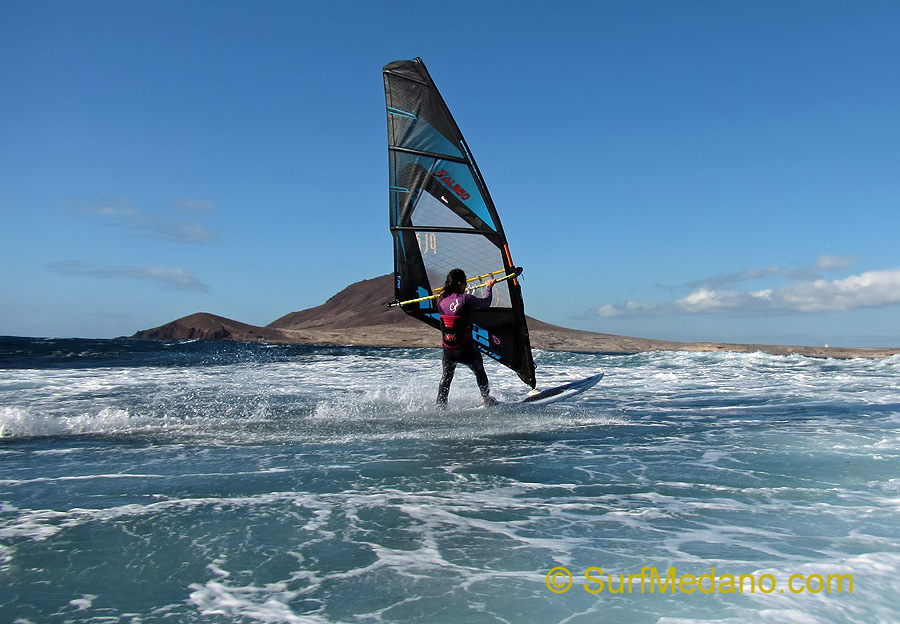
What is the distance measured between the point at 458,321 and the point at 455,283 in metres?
0.41

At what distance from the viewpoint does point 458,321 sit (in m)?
6.46

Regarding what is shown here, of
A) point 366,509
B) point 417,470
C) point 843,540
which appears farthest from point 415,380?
point 843,540

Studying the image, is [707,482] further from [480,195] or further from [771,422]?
[480,195]

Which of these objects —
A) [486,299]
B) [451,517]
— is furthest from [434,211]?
[451,517]

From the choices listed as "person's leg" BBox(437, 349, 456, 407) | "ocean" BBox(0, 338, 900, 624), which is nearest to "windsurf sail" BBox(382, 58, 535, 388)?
"person's leg" BBox(437, 349, 456, 407)

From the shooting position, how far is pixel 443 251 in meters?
6.84

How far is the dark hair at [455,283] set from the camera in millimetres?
6426

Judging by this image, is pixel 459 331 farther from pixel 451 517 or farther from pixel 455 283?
pixel 451 517

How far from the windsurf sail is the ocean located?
4.06 ft

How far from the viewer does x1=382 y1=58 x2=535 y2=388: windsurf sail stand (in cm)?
675

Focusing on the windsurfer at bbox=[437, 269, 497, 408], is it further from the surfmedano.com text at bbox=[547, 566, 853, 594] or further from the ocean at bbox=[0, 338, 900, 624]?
the surfmedano.com text at bbox=[547, 566, 853, 594]

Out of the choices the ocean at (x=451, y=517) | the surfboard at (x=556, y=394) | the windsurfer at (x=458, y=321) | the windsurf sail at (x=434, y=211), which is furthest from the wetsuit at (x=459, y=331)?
the surfboard at (x=556, y=394)

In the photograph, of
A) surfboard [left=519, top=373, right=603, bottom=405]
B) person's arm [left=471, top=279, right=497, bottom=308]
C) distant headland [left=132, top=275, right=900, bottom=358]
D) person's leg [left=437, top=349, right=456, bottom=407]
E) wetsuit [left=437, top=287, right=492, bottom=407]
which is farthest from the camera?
distant headland [left=132, top=275, right=900, bottom=358]

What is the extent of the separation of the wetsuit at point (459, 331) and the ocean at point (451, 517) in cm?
56
